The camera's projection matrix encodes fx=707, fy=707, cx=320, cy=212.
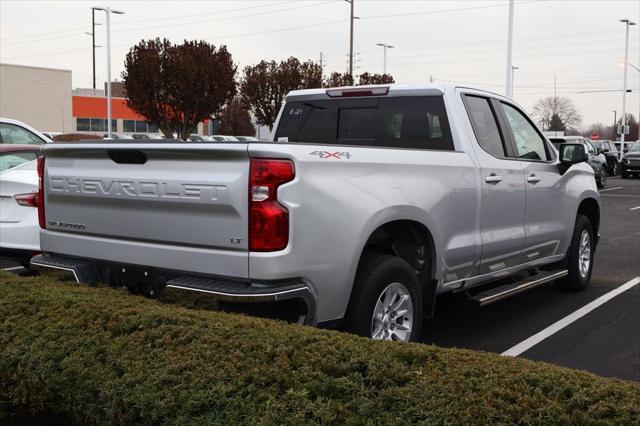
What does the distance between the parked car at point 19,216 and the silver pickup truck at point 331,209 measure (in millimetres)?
2089

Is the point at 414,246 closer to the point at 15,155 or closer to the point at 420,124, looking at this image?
the point at 420,124

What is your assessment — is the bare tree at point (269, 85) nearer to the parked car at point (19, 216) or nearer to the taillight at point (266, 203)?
the parked car at point (19, 216)

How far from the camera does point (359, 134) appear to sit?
582 cm

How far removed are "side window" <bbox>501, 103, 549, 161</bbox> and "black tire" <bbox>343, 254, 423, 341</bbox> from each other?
233 centimetres

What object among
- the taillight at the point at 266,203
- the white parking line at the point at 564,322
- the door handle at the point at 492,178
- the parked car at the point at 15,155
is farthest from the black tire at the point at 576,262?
the parked car at the point at 15,155

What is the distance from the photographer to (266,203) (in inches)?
147

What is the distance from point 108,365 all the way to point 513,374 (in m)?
1.71

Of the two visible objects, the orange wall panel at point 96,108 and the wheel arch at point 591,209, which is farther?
the orange wall panel at point 96,108

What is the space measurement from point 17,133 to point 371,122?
23.7 feet

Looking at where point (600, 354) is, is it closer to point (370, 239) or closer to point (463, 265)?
point (463, 265)

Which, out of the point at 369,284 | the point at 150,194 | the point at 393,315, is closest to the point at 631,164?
the point at 393,315

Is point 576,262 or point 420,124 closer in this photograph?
point 420,124

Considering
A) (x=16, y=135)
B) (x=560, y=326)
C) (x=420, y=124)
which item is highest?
(x=420, y=124)

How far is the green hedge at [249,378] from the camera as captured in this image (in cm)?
256
